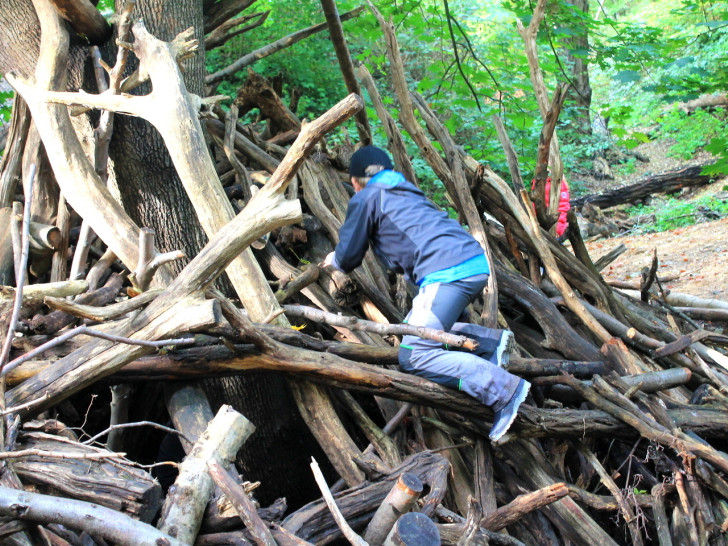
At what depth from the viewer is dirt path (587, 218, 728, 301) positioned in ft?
22.9

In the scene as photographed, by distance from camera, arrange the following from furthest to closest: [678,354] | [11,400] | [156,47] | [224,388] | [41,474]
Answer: [678,354], [224,388], [156,47], [11,400], [41,474]

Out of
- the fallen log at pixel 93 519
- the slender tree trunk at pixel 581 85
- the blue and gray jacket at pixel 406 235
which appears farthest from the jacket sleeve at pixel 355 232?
the slender tree trunk at pixel 581 85

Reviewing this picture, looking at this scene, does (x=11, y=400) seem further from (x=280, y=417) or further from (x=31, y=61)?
(x=31, y=61)

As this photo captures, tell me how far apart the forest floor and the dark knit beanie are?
A: 3.77m

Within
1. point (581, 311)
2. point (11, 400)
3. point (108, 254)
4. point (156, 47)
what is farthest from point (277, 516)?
point (581, 311)

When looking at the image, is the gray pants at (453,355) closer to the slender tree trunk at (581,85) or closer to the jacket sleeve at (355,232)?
the jacket sleeve at (355,232)

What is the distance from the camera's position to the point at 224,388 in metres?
3.67

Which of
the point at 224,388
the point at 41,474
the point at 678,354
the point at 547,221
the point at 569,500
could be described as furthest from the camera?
the point at 547,221

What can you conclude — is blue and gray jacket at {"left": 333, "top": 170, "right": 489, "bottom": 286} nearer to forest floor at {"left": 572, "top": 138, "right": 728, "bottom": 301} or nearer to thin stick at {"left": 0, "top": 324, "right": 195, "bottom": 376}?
thin stick at {"left": 0, "top": 324, "right": 195, "bottom": 376}

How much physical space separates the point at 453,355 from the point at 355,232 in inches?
35.6

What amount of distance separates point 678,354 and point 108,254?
378 cm

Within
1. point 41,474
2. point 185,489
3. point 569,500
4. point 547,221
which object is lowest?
point 569,500

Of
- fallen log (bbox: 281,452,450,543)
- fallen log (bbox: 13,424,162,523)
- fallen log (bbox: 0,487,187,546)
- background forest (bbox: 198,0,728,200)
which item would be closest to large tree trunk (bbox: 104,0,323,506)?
fallen log (bbox: 281,452,450,543)

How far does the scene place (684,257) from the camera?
27.4ft
